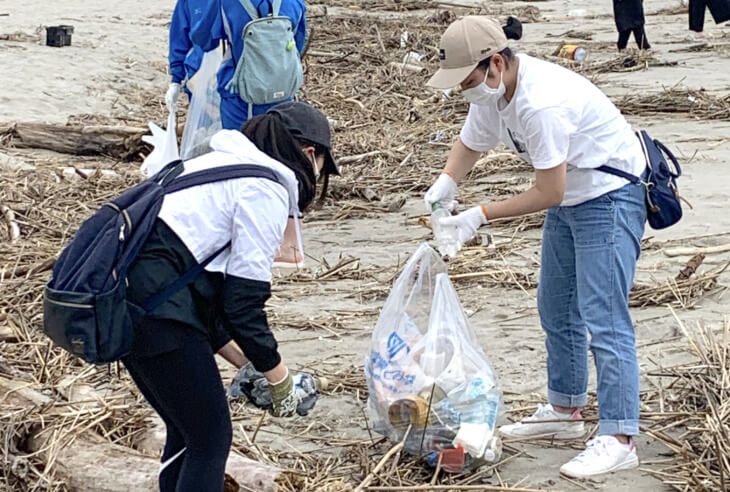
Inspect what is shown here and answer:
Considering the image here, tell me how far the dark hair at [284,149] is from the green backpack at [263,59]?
267 cm

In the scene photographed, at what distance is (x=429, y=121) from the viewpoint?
37.7 ft

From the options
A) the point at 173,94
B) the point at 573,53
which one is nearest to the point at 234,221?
the point at 173,94

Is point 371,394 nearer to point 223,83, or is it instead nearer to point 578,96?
point 578,96

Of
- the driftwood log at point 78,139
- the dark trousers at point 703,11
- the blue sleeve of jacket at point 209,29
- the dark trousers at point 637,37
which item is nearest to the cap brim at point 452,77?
the blue sleeve of jacket at point 209,29

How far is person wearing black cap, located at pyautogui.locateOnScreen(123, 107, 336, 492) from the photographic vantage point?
111 inches

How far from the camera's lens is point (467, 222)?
3.65 metres

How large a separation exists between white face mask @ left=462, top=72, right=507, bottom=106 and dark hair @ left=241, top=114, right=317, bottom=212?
0.75 m

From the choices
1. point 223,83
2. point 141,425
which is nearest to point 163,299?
point 141,425

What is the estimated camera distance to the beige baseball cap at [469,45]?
3451 mm

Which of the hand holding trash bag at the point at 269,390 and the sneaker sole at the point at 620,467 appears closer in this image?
the hand holding trash bag at the point at 269,390

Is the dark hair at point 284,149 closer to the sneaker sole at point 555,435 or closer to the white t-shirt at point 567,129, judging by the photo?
the white t-shirt at point 567,129

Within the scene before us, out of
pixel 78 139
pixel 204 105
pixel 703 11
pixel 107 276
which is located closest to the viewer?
pixel 107 276

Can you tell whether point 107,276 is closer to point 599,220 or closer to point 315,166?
point 315,166

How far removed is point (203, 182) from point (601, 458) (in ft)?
5.62
